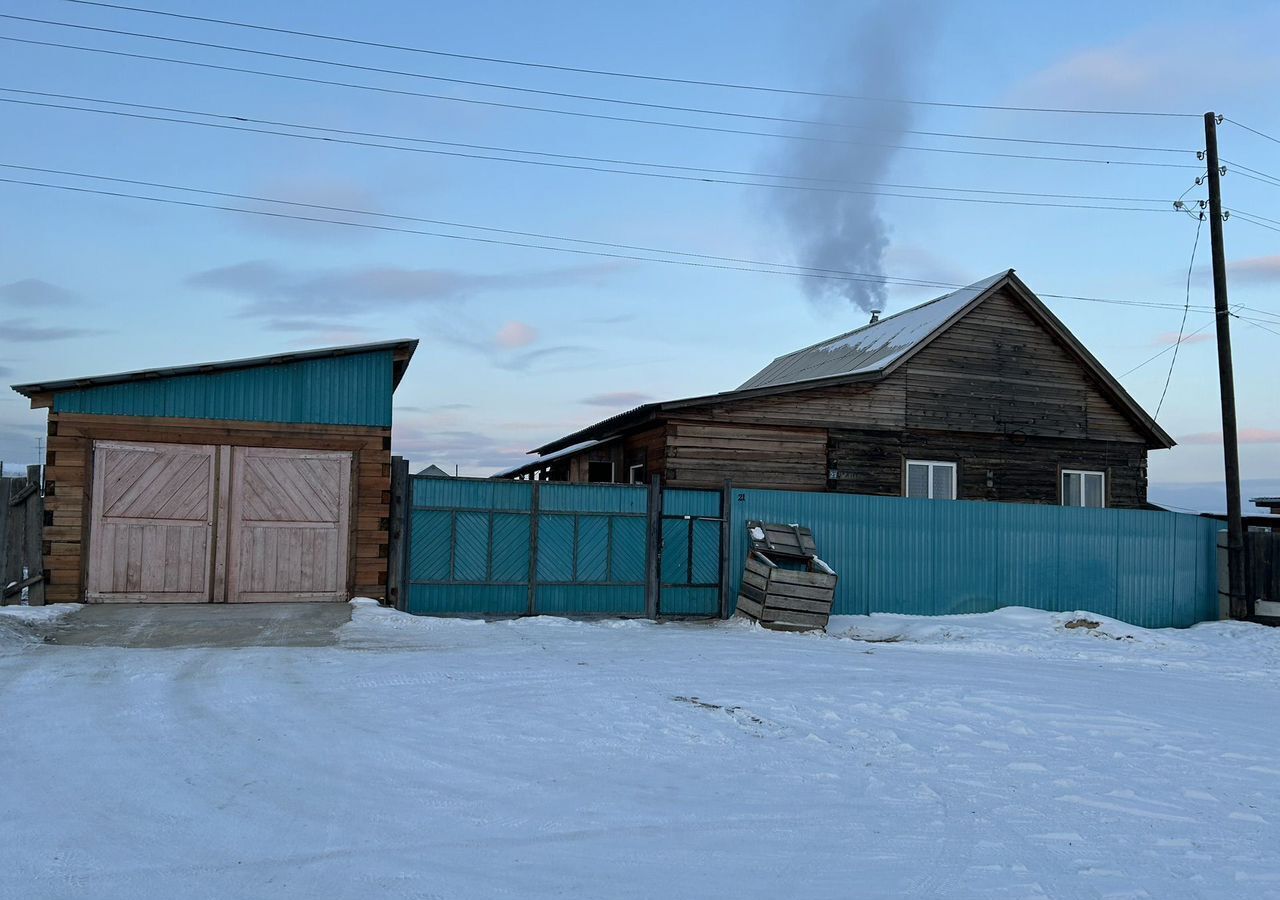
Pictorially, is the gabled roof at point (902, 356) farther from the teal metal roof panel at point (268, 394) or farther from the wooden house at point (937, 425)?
the teal metal roof panel at point (268, 394)

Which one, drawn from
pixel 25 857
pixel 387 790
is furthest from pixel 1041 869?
pixel 25 857

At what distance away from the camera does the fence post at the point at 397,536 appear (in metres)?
15.1

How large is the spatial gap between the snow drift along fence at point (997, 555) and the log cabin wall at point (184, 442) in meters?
5.77

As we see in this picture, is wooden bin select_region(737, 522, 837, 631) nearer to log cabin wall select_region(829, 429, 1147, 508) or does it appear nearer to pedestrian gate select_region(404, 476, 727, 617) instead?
pedestrian gate select_region(404, 476, 727, 617)

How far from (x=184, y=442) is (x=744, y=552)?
8860mm

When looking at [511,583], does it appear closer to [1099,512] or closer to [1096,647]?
[1096,647]

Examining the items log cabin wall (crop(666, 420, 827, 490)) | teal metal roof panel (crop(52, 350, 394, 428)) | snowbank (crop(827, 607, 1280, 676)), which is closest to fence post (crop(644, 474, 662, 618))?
snowbank (crop(827, 607, 1280, 676))

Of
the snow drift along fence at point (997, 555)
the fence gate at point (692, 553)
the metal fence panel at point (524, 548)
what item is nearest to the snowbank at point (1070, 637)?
the snow drift along fence at point (997, 555)

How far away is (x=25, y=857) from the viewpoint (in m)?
5.09

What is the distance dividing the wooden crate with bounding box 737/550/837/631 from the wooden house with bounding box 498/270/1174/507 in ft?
15.3

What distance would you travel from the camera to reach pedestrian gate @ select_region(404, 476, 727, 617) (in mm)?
15227

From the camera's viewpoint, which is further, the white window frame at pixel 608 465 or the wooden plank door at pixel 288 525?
the white window frame at pixel 608 465

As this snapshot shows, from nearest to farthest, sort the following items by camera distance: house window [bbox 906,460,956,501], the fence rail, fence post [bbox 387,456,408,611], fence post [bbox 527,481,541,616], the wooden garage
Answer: the wooden garage
fence post [bbox 387,456,408,611]
the fence rail
fence post [bbox 527,481,541,616]
house window [bbox 906,460,956,501]

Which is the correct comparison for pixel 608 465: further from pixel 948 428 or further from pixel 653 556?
pixel 653 556
